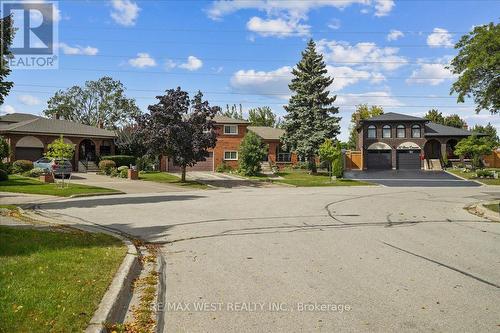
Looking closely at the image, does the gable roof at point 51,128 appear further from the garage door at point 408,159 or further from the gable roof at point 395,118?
the garage door at point 408,159

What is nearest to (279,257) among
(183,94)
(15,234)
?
(15,234)

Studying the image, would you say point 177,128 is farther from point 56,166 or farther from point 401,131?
point 401,131

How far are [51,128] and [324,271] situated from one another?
42570 millimetres

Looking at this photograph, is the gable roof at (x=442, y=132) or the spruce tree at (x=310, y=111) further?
the gable roof at (x=442, y=132)

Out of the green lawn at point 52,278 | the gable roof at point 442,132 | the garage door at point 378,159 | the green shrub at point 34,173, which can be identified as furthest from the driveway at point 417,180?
the green lawn at point 52,278

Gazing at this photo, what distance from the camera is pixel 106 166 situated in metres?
41.2

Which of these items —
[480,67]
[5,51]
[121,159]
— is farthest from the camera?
[121,159]

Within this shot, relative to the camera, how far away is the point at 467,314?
5258mm

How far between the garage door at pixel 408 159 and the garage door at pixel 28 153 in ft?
132

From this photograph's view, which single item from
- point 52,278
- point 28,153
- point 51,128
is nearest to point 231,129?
point 51,128

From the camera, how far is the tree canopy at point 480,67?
2261cm

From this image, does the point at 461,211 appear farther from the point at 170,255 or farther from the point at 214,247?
the point at 170,255

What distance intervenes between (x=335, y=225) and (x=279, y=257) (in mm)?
4656

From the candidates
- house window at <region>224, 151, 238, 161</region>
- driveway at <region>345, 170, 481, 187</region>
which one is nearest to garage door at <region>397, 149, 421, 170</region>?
driveway at <region>345, 170, 481, 187</region>
